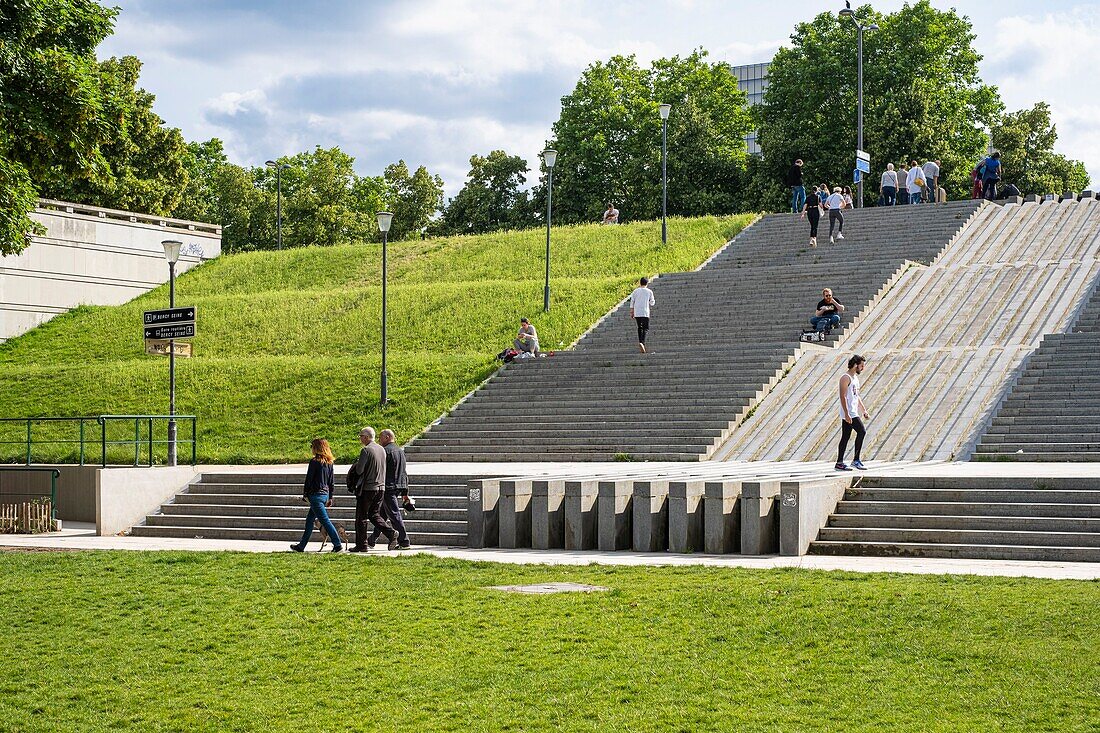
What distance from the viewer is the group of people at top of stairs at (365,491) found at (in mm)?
15203

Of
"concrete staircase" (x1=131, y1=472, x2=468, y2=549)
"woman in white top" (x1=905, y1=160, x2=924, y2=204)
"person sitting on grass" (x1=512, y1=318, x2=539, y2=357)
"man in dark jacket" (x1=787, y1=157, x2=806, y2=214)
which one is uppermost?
"woman in white top" (x1=905, y1=160, x2=924, y2=204)

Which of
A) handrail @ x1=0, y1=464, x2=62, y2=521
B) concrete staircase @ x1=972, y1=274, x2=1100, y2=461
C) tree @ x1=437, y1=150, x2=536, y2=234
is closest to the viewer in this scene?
concrete staircase @ x1=972, y1=274, x2=1100, y2=461

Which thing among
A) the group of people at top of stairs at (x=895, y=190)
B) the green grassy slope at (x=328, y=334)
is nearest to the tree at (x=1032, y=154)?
the group of people at top of stairs at (x=895, y=190)

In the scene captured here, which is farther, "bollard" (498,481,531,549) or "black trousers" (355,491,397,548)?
"bollard" (498,481,531,549)

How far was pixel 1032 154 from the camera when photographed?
63406 mm

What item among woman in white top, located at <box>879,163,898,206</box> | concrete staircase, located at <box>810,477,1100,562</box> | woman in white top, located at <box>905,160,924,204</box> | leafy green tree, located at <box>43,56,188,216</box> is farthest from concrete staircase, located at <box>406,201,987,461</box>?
leafy green tree, located at <box>43,56,188,216</box>

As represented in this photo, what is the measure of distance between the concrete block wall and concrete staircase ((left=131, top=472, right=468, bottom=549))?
2503cm

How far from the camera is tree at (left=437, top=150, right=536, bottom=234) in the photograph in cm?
7006

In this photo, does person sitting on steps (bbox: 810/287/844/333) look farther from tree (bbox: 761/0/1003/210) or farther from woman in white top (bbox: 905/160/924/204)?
tree (bbox: 761/0/1003/210)

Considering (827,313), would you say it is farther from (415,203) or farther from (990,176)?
(415,203)

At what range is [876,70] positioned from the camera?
57938mm

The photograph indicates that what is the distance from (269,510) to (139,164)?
147ft

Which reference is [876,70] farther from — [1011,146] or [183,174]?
[183,174]

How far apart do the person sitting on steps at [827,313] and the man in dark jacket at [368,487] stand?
13.9m
